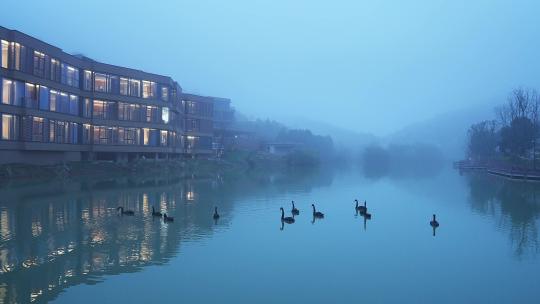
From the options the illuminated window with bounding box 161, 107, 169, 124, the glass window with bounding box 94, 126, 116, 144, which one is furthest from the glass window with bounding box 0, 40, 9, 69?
the illuminated window with bounding box 161, 107, 169, 124

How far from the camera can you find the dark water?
15023mm

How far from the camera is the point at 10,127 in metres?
47.1

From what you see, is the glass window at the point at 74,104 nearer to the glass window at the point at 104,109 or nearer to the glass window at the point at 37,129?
the glass window at the point at 104,109

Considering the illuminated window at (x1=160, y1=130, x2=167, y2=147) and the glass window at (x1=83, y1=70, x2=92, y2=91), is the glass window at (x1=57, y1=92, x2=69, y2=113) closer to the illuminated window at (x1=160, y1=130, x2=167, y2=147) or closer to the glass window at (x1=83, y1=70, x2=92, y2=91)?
the glass window at (x1=83, y1=70, x2=92, y2=91)

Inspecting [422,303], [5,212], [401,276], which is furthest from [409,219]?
[5,212]

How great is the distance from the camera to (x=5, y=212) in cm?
2686

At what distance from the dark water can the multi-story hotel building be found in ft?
49.5

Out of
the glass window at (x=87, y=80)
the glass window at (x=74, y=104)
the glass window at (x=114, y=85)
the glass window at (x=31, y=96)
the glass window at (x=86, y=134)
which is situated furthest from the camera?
the glass window at (x=114, y=85)

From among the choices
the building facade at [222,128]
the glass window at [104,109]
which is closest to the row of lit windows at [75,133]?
the glass window at [104,109]

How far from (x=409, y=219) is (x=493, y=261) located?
11470 millimetres

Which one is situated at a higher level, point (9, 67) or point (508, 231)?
point (9, 67)

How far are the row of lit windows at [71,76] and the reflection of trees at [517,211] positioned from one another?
143 ft

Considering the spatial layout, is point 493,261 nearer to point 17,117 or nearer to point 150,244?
point 150,244

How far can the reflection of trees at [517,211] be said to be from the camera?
77.7 ft
